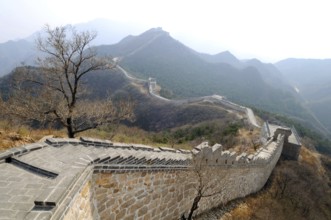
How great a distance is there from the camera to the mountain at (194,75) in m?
95.8

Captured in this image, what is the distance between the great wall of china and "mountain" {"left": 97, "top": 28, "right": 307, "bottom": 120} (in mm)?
75761

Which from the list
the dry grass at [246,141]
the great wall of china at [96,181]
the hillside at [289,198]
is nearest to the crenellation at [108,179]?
the great wall of china at [96,181]

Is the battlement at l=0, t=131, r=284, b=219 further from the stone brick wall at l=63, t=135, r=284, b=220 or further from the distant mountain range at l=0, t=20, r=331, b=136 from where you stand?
the distant mountain range at l=0, t=20, r=331, b=136

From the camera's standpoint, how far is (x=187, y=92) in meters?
88.3

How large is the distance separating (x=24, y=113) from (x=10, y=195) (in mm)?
9909

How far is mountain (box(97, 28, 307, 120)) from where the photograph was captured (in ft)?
314

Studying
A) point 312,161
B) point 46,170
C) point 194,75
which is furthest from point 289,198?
point 194,75

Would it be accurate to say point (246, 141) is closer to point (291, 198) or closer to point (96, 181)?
point (291, 198)

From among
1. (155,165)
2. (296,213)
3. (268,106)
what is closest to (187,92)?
(268,106)

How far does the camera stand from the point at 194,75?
353ft

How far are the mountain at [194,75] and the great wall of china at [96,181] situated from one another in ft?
249

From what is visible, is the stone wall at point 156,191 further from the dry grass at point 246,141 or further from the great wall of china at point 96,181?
A: the dry grass at point 246,141

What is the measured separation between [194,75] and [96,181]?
4060 inches

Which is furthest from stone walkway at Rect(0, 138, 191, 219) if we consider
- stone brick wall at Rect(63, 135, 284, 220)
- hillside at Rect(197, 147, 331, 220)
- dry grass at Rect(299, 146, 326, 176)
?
dry grass at Rect(299, 146, 326, 176)
